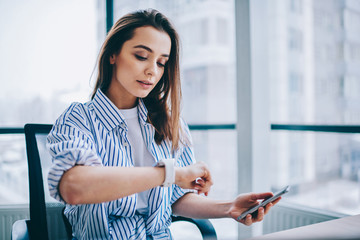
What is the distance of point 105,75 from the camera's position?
3.98 ft

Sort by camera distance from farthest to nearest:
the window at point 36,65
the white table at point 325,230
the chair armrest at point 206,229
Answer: the window at point 36,65 → the chair armrest at point 206,229 → the white table at point 325,230

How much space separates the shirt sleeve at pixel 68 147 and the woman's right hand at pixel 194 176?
269 millimetres

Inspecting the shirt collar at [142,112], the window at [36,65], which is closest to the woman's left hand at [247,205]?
the shirt collar at [142,112]

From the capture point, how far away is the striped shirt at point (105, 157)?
906 mm

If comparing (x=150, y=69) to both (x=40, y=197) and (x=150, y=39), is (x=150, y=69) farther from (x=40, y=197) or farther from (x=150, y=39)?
(x=40, y=197)

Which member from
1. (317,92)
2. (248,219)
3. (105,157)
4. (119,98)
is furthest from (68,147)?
(317,92)

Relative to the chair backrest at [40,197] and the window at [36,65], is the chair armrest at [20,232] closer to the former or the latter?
the chair backrest at [40,197]

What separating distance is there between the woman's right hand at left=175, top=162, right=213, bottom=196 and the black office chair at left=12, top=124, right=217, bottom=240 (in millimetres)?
150

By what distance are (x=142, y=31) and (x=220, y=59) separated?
3.00m

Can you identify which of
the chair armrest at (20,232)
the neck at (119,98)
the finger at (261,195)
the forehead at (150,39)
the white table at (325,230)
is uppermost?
the forehead at (150,39)

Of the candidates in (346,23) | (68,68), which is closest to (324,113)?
(346,23)

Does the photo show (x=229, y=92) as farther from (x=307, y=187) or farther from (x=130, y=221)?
(x=130, y=221)

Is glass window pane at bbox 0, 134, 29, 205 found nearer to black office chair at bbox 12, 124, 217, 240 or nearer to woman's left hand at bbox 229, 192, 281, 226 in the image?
black office chair at bbox 12, 124, 217, 240

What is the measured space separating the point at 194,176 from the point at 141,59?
0.51 m
